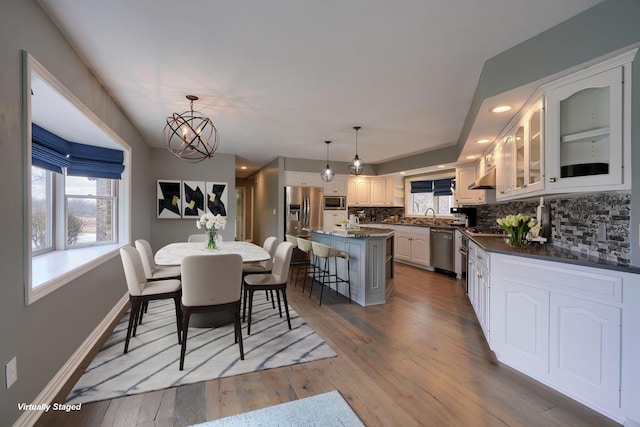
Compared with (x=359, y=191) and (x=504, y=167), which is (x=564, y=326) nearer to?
(x=504, y=167)

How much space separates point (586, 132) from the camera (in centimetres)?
196

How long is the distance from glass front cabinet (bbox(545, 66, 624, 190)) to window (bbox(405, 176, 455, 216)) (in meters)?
4.26

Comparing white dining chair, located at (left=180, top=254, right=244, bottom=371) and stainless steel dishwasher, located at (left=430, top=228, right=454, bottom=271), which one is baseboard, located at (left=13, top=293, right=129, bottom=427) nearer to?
white dining chair, located at (left=180, top=254, right=244, bottom=371)

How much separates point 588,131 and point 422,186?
5.16 meters

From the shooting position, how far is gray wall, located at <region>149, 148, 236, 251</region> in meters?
5.57

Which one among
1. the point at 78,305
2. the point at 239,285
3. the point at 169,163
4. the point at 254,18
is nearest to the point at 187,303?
the point at 239,285

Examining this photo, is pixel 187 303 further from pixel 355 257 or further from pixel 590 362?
pixel 590 362

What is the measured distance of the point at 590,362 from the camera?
1763 mm

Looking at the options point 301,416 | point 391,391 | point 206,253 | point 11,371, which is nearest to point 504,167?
point 391,391

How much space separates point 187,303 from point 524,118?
3.34 metres

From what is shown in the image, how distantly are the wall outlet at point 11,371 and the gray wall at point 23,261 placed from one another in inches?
1.1

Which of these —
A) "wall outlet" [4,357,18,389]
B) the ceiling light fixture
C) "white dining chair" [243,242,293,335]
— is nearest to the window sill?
"wall outlet" [4,357,18,389]

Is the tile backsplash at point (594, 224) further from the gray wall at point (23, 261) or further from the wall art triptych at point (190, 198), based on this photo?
the wall art triptych at point (190, 198)

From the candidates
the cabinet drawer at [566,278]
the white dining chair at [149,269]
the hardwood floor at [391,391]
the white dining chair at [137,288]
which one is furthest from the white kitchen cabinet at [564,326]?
the white dining chair at [149,269]
